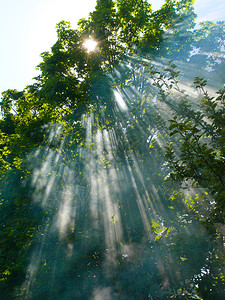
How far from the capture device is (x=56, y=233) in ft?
22.5

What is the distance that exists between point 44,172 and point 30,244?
9.10ft

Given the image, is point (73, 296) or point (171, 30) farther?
point (171, 30)

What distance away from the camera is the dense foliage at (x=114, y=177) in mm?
4250

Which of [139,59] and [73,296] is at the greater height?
[139,59]

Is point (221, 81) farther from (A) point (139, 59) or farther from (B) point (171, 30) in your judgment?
(B) point (171, 30)

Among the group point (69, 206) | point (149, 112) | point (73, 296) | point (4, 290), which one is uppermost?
point (149, 112)

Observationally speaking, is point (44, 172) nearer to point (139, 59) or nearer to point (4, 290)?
point (4, 290)

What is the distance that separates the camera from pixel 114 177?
7.41m

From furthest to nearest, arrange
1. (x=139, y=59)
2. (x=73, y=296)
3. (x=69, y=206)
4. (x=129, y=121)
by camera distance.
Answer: (x=139, y=59)
(x=69, y=206)
(x=129, y=121)
(x=73, y=296)

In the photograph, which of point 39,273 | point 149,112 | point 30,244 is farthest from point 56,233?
point 149,112

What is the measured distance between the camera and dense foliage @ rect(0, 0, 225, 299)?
425 centimetres

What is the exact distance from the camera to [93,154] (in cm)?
788

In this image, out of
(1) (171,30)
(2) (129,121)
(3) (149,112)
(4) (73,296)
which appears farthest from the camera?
(1) (171,30)

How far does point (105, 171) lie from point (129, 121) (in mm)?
2398
